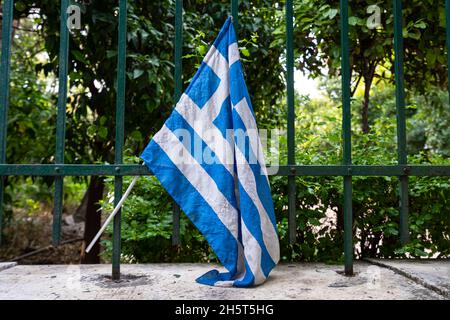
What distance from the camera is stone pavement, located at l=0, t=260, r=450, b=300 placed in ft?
6.39

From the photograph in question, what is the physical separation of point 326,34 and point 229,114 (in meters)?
1.79

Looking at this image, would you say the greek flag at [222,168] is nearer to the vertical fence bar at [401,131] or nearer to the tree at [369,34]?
the vertical fence bar at [401,131]

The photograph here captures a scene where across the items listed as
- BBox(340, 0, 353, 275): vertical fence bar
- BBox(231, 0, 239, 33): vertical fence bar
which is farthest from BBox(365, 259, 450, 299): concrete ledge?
BBox(231, 0, 239, 33): vertical fence bar

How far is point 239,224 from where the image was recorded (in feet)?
7.18

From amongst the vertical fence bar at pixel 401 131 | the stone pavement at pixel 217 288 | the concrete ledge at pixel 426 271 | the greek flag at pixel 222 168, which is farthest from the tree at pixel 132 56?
the concrete ledge at pixel 426 271

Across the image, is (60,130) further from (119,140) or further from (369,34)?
(369,34)

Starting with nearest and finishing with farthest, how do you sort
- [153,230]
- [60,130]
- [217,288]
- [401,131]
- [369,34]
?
[217,288]
[60,130]
[401,131]
[153,230]
[369,34]

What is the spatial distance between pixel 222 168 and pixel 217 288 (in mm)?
613

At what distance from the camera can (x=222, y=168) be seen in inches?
86.7

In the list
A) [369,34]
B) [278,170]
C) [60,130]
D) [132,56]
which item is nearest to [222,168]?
[278,170]

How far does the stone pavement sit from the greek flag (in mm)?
142
